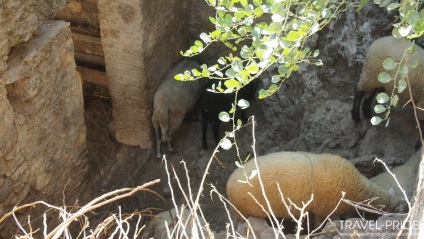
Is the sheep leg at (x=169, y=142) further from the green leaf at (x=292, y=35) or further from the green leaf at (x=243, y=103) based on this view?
the green leaf at (x=292, y=35)

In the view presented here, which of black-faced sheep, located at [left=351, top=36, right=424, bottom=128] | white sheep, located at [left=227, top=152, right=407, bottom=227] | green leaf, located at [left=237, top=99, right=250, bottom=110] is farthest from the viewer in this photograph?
black-faced sheep, located at [left=351, top=36, right=424, bottom=128]

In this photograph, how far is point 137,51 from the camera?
197 inches

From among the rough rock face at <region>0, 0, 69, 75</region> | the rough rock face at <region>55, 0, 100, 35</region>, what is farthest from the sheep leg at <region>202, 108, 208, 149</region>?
the rough rock face at <region>0, 0, 69, 75</region>

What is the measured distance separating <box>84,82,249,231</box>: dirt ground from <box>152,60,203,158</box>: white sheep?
0.67 feet

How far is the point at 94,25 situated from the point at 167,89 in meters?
0.98

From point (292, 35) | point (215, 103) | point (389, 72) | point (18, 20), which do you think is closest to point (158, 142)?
point (215, 103)

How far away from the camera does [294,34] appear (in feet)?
7.88

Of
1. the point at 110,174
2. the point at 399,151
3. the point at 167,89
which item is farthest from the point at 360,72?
the point at 110,174

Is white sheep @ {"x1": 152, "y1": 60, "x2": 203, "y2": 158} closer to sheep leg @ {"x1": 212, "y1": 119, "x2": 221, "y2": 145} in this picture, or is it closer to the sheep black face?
sheep leg @ {"x1": 212, "y1": 119, "x2": 221, "y2": 145}

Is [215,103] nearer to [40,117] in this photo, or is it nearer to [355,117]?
[355,117]

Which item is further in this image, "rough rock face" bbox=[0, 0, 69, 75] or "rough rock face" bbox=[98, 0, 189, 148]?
"rough rock face" bbox=[98, 0, 189, 148]

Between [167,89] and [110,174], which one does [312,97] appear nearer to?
[167,89]

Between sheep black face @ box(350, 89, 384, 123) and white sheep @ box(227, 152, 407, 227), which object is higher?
sheep black face @ box(350, 89, 384, 123)

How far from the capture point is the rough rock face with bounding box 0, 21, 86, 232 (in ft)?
11.1
